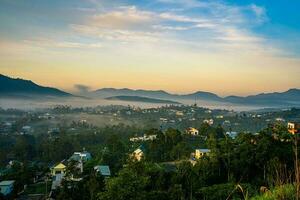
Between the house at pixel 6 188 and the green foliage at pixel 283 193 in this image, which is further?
the house at pixel 6 188

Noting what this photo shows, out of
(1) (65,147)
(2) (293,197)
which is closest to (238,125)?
(1) (65,147)

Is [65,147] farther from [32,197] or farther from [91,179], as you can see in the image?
[91,179]

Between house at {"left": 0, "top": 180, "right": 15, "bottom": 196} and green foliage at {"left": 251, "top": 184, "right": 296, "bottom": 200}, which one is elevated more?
green foliage at {"left": 251, "top": 184, "right": 296, "bottom": 200}

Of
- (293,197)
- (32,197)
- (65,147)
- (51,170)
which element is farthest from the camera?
(65,147)

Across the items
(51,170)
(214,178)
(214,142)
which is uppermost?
(214,142)

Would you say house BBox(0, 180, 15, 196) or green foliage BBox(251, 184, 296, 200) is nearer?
green foliage BBox(251, 184, 296, 200)

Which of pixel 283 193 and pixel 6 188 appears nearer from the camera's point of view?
pixel 283 193

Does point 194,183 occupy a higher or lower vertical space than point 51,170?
higher

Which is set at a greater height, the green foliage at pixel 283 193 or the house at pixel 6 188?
the green foliage at pixel 283 193

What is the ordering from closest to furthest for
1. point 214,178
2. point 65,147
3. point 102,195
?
1. point 102,195
2. point 214,178
3. point 65,147

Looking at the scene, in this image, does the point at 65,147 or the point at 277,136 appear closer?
the point at 277,136

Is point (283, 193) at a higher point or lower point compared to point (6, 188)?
higher
